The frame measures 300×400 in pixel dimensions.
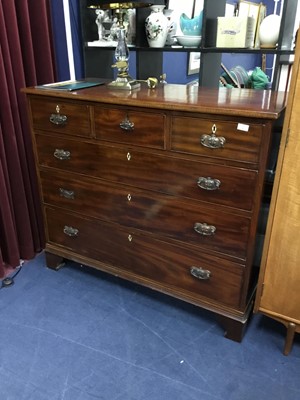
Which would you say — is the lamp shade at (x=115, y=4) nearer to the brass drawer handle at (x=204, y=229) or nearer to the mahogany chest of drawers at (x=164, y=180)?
the mahogany chest of drawers at (x=164, y=180)

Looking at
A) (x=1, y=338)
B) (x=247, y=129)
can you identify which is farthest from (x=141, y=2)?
(x=1, y=338)

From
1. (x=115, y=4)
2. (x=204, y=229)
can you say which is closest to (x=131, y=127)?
(x=204, y=229)

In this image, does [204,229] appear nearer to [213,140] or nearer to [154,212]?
[154,212]

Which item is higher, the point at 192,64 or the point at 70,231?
the point at 192,64

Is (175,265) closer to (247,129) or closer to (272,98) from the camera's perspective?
(247,129)

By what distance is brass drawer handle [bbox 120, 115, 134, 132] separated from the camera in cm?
146

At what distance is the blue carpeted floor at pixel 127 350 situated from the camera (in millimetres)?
1374

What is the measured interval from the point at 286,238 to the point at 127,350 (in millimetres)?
808

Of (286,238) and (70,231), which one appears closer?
(286,238)

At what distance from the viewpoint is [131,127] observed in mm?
1459

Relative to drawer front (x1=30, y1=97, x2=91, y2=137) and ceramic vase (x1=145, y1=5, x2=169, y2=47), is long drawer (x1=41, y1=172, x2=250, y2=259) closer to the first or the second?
drawer front (x1=30, y1=97, x2=91, y2=137)

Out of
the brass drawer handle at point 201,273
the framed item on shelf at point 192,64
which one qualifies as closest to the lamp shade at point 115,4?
the brass drawer handle at point 201,273

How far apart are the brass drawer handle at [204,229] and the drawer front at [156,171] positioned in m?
0.11

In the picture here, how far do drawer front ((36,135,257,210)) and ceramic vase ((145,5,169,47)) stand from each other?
2.21ft
